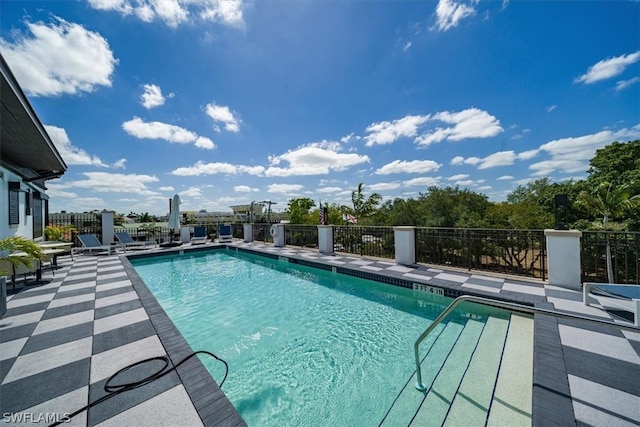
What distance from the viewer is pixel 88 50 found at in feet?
18.2

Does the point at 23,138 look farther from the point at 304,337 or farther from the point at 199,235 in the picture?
the point at 199,235

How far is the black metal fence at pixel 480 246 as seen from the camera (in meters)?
5.24

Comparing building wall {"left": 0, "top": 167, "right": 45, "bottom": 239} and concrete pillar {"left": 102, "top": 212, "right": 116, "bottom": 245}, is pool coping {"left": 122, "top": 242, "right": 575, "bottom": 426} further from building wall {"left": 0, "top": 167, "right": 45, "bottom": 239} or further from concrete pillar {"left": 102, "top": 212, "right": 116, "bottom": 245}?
concrete pillar {"left": 102, "top": 212, "right": 116, "bottom": 245}

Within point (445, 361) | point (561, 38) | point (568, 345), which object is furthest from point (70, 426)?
point (561, 38)

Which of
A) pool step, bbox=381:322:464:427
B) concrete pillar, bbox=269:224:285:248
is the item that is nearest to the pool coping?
pool step, bbox=381:322:464:427

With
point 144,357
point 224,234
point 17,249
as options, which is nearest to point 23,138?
point 17,249

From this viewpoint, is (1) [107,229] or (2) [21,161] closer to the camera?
(2) [21,161]

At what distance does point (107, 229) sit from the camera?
10.7m

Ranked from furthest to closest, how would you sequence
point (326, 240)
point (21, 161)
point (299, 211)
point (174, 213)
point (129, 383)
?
1. point (299, 211)
2. point (174, 213)
3. point (326, 240)
4. point (21, 161)
5. point (129, 383)

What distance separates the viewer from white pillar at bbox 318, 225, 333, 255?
30.0 feet

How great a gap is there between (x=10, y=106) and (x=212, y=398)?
5244 mm

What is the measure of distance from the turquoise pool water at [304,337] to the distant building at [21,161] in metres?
3.76

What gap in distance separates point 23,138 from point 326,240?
8249mm

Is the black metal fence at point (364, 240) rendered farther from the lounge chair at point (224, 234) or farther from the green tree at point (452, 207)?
the lounge chair at point (224, 234)
